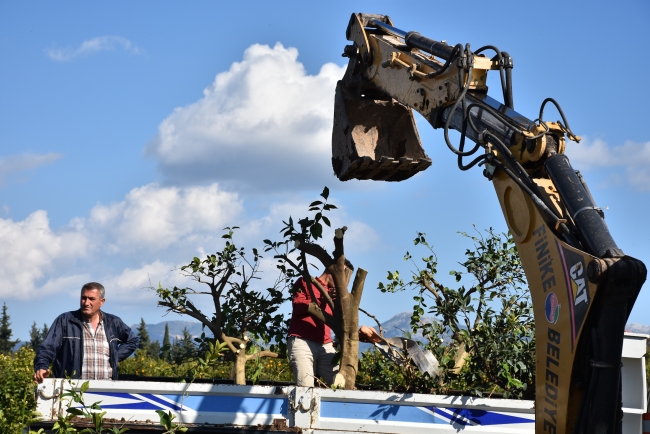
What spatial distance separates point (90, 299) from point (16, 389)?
12.9 ft

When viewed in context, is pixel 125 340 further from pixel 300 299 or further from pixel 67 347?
pixel 300 299

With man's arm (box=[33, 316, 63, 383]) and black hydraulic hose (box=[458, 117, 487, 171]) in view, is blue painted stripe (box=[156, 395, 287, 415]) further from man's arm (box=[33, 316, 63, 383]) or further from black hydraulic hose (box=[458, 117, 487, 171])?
black hydraulic hose (box=[458, 117, 487, 171])

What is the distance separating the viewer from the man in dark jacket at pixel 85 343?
7262mm

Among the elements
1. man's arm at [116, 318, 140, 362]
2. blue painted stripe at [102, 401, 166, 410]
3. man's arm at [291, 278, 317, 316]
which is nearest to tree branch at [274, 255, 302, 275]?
man's arm at [291, 278, 317, 316]

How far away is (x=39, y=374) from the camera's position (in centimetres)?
673

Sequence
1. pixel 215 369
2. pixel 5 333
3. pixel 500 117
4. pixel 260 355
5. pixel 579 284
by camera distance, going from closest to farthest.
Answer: pixel 579 284 → pixel 500 117 → pixel 260 355 → pixel 215 369 → pixel 5 333

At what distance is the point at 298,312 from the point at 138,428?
206 cm

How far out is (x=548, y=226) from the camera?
4914 mm

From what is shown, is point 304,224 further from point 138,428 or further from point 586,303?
point 586,303

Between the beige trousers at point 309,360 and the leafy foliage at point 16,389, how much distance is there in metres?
2.78

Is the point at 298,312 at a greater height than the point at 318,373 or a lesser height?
greater

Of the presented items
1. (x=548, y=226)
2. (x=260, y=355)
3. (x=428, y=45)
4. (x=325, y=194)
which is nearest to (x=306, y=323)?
(x=260, y=355)

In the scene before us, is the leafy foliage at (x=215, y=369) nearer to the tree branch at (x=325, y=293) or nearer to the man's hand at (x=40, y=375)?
the tree branch at (x=325, y=293)

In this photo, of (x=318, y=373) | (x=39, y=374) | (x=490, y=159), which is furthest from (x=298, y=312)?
(x=490, y=159)
